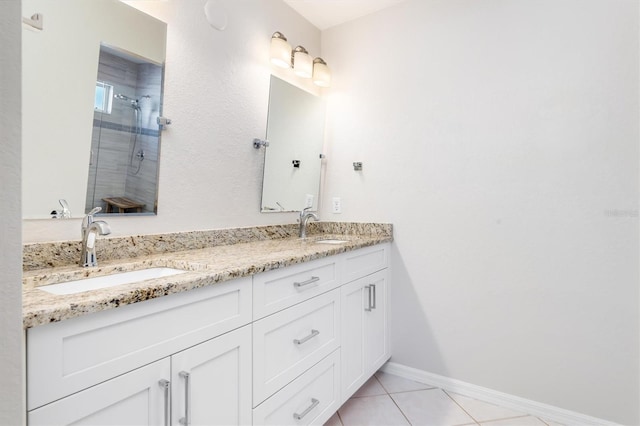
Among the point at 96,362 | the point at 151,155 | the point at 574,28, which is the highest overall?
the point at 574,28

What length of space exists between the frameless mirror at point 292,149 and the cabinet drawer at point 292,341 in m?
0.79

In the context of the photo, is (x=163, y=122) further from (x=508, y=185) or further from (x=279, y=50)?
(x=508, y=185)

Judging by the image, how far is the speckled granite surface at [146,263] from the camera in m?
0.73

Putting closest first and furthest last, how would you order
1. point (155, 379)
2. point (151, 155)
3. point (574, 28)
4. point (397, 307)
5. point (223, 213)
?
point (155, 379), point (151, 155), point (574, 28), point (223, 213), point (397, 307)

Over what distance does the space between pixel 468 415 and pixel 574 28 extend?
1988mm

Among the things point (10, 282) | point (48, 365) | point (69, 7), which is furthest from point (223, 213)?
point (10, 282)

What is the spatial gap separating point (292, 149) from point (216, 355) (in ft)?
4.82

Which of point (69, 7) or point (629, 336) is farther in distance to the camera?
point (629, 336)

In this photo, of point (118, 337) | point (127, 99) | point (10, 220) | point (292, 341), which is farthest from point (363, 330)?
point (10, 220)

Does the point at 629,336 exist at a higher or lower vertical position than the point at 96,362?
lower

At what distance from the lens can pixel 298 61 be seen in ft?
7.18

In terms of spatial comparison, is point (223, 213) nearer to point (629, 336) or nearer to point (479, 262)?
point (479, 262)

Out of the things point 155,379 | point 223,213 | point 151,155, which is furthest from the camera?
point 223,213

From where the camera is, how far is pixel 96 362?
2.44ft
